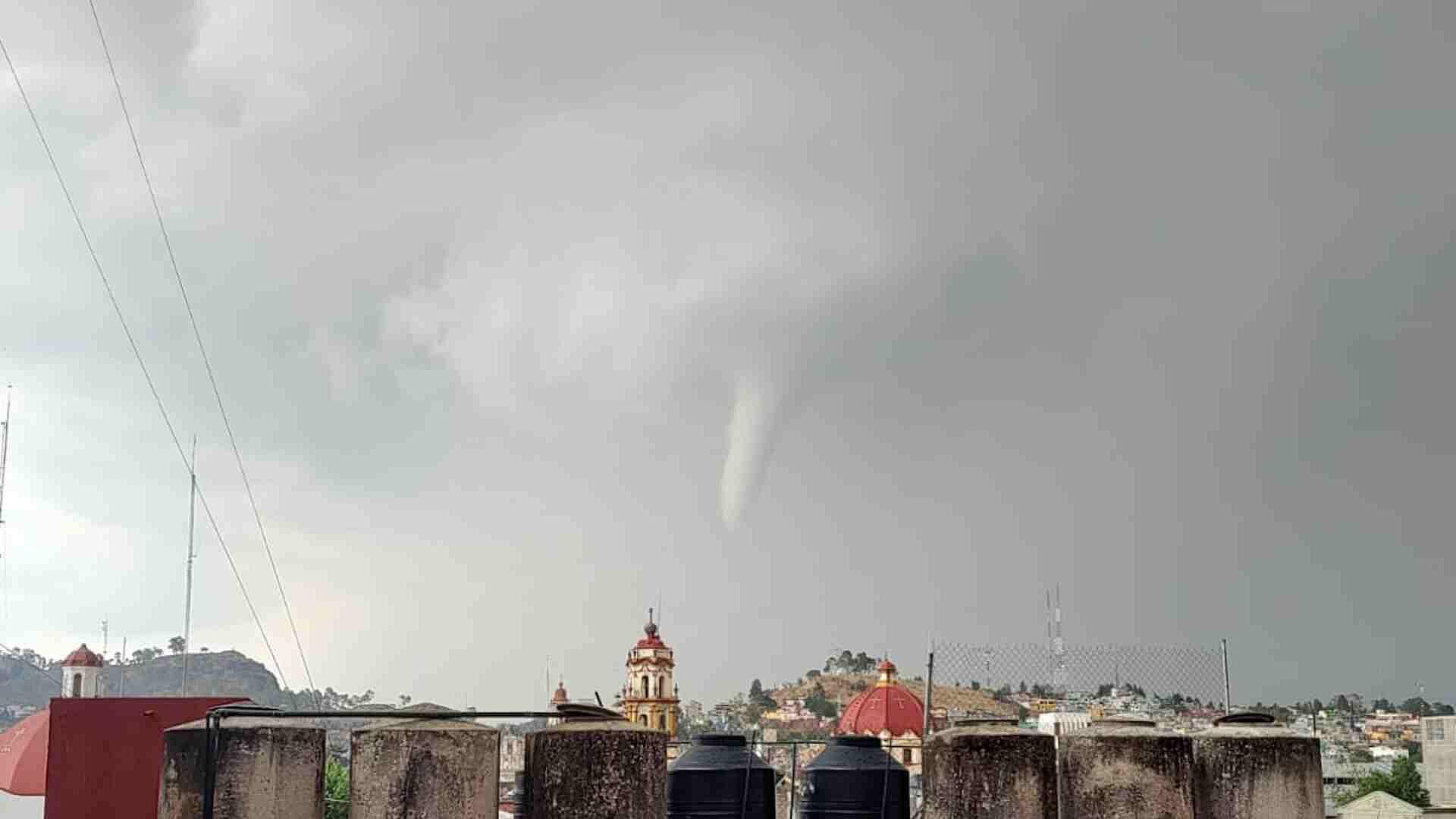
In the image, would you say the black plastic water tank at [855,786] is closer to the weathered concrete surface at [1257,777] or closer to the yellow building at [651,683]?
the weathered concrete surface at [1257,777]

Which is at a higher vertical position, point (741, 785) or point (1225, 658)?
point (1225, 658)

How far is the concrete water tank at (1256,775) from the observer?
11.6m

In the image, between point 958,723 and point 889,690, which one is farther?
point 889,690

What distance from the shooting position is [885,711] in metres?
69.7

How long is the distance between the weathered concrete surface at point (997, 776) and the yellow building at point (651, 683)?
68821 millimetres

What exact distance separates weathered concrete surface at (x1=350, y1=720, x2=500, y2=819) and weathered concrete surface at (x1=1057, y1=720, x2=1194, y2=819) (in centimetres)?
464

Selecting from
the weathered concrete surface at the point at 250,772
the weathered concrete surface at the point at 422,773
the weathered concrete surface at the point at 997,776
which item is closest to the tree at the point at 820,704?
the weathered concrete surface at the point at 997,776

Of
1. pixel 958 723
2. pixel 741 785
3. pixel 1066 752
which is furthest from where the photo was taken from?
pixel 741 785

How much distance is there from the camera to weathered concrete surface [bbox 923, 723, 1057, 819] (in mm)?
11578

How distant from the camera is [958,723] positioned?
12562 millimetres

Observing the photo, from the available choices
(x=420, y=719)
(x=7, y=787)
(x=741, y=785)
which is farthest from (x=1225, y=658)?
(x=7, y=787)

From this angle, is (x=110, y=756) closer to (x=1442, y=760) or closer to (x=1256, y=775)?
(x=1256, y=775)

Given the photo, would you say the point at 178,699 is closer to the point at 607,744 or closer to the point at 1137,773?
the point at 607,744

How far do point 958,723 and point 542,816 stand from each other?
3.82m
